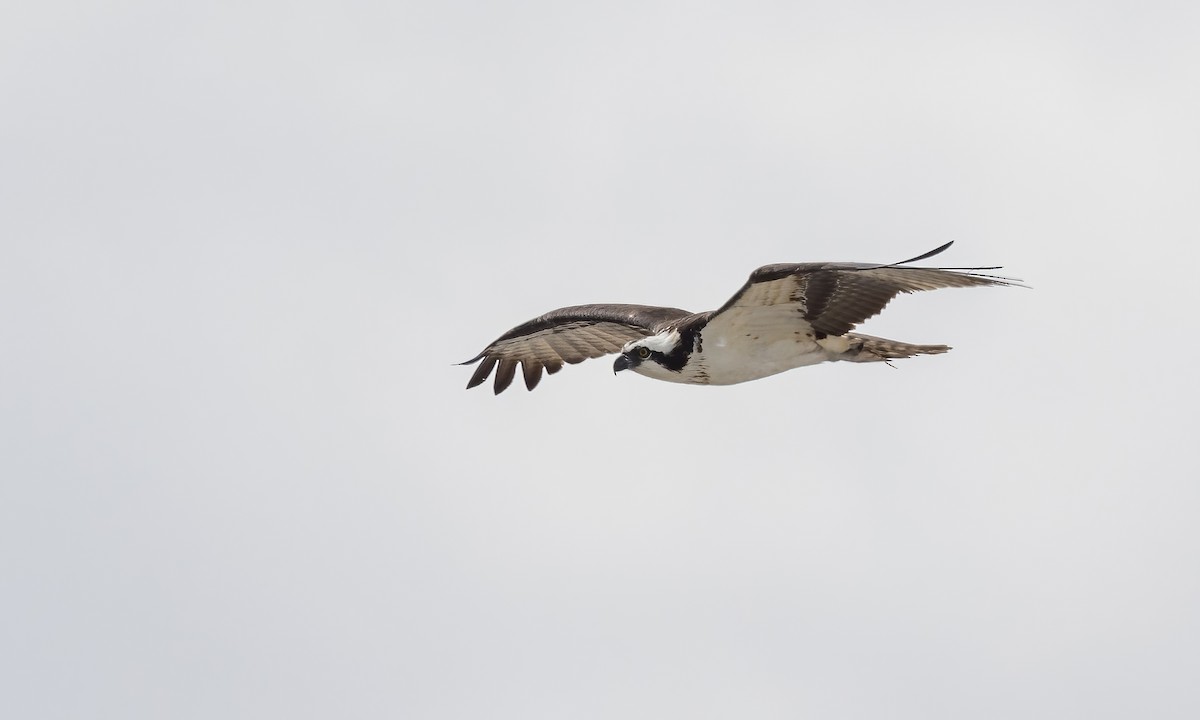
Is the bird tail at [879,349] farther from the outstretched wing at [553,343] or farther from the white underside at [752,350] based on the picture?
the outstretched wing at [553,343]

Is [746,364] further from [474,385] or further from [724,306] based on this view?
[474,385]

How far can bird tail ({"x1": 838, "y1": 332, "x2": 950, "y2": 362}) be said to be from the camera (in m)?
19.1

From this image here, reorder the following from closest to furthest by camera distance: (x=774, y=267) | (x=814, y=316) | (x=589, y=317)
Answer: (x=774, y=267) < (x=814, y=316) < (x=589, y=317)

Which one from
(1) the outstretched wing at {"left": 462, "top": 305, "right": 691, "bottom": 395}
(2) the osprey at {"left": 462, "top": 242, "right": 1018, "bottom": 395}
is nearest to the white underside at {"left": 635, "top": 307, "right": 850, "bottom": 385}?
(2) the osprey at {"left": 462, "top": 242, "right": 1018, "bottom": 395}

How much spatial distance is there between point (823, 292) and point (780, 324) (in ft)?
2.44

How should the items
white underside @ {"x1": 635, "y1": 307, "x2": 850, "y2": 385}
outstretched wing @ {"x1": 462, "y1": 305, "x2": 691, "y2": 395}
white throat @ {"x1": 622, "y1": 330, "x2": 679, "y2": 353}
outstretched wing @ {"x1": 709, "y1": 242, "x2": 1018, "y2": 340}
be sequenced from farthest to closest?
outstretched wing @ {"x1": 462, "y1": 305, "x2": 691, "y2": 395} < white throat @ {"x1": 622, "y1": 330, "x2": 679, "y2": 353} < white underside @ {"x1": 635, "y1": 307, "x2": 850, "y2": 385} < outstretched wing @ {"x1": 709, "y1": 242, "x2": 1018, "y2": 340}

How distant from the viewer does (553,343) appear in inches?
900

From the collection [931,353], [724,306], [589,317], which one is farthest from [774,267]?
[589,317]

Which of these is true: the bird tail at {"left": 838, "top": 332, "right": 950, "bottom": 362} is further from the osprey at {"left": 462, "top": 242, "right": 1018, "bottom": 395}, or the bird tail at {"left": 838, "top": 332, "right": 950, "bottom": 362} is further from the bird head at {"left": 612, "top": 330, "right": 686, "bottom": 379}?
the bird head at {"left": 612, "top": 330, "right": 686, "bottom": 379}

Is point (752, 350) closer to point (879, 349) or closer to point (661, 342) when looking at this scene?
point (661, 342)

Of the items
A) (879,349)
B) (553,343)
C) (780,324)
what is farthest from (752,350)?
(553,343)

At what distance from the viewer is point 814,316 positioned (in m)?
18.2

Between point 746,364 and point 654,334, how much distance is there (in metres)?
1.46

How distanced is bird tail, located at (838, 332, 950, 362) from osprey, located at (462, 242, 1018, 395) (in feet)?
0.04
